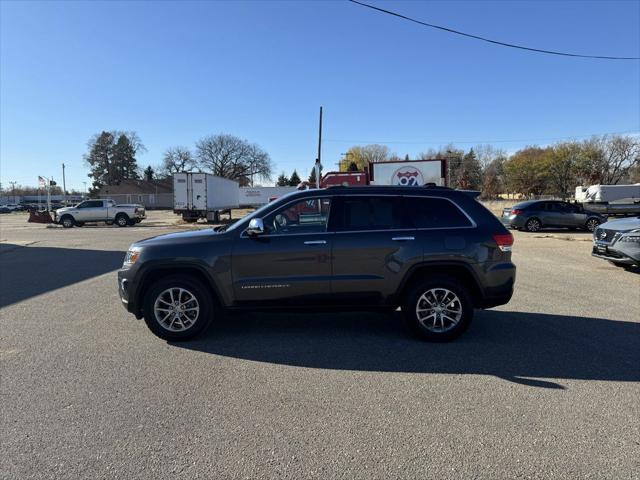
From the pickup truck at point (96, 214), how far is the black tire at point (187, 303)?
2799 centimetres

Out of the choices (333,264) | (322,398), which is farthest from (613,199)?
(322,398)

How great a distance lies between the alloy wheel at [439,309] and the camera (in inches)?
201

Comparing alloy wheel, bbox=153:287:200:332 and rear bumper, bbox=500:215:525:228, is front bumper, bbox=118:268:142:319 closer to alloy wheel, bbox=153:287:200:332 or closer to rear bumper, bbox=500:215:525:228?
alloy wheel, bbox=153:287:200:332

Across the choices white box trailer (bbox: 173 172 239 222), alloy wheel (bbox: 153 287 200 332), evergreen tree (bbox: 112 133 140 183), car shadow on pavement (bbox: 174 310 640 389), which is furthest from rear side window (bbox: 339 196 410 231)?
evergreen tree (bbox: 112 133 140 183)

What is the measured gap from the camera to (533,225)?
2233cm

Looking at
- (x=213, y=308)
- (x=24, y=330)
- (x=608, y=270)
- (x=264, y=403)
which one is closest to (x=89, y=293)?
(x=24, y=330)

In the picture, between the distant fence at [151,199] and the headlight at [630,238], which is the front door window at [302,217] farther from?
the distant fence at [151,199]

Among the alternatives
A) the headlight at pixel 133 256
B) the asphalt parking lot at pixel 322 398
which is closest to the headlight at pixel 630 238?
the asphalt parking lot at pixel 322 398

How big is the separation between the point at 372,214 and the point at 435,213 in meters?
0.77

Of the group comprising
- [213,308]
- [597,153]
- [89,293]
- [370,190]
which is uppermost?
[597,153]

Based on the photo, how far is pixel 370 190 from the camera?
5.32 metres

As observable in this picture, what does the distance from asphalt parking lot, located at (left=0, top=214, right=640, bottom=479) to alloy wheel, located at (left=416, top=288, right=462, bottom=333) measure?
0.84ft

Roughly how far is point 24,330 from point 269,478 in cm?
473

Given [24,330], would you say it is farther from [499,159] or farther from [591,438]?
[499,159]
